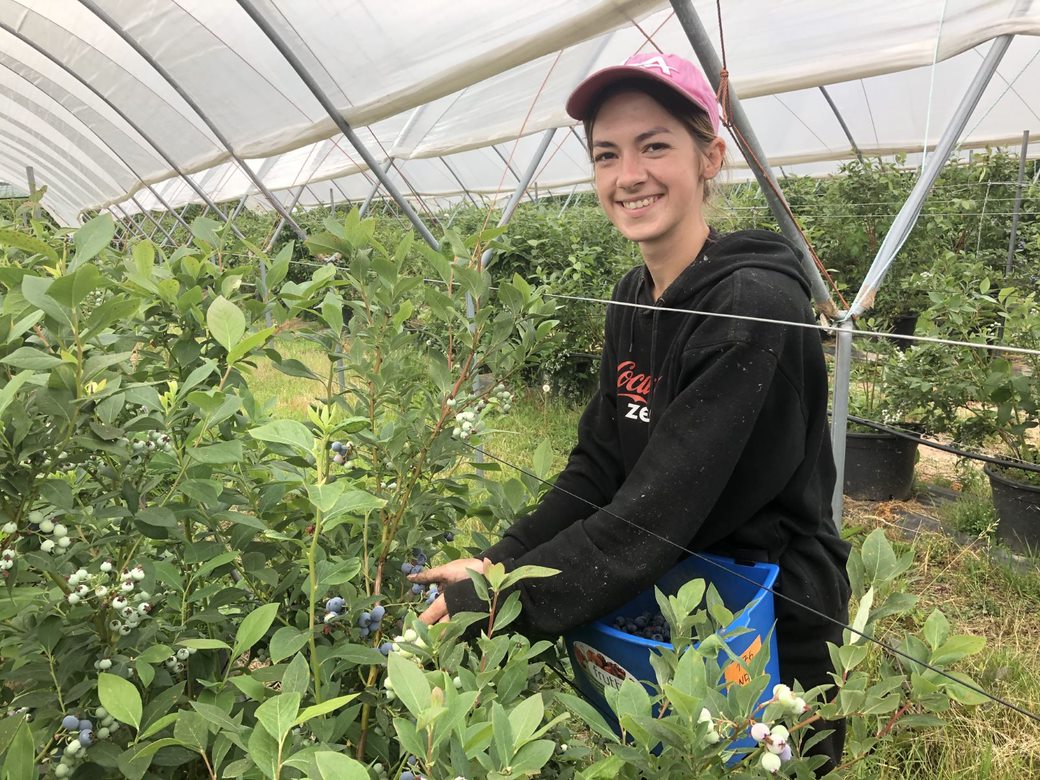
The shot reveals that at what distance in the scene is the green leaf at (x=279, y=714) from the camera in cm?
58

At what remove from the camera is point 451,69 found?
2793mm

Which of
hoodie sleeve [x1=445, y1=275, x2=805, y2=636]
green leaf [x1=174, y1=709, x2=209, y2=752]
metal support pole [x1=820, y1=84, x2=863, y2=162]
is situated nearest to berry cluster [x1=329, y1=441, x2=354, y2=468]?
hoodie sleeve [x1=445, y1=275, x2=805, y2=636]

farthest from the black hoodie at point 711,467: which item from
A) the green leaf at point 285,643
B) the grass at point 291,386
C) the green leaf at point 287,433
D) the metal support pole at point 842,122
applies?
the metal support pole at point 842,122

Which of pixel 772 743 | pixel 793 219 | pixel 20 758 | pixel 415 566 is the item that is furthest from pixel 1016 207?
pixel 20 758

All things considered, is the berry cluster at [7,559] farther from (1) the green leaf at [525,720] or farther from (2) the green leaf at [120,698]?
(1) the green leaf at [525,720]

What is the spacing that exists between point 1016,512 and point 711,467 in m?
2.79

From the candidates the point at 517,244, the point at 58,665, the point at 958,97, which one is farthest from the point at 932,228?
the point at 58,665

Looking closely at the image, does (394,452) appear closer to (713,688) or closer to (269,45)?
(713,688)

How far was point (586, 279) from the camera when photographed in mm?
5789

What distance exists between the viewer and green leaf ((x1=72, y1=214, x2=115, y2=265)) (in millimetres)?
793

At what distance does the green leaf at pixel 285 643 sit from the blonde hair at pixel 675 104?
36.0 inches

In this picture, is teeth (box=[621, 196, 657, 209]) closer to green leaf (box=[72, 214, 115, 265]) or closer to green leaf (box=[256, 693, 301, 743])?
green leaf (box=[72, 214, 115, 265])

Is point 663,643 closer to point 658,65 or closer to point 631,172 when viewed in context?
point 631,172

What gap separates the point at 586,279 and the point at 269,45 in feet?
9.05
